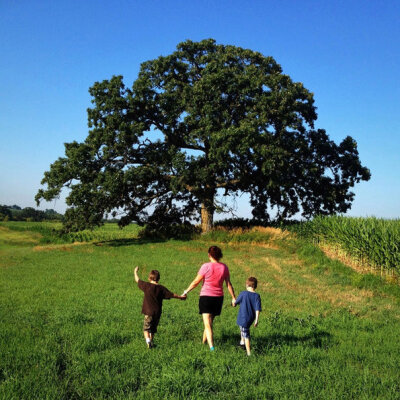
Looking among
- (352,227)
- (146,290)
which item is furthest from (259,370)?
(352,227)

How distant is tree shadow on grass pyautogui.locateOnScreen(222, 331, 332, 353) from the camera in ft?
26.4

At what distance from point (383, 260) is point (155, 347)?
44.1 ft

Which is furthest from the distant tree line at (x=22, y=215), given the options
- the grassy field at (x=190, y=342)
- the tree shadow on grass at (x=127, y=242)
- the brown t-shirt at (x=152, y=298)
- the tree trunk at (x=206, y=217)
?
the brown t-shirt at (x=152, y=298)

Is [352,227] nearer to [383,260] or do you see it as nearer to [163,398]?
[383,260]

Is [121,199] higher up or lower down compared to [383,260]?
higher up

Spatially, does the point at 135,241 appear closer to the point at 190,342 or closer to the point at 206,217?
the point at 206,217

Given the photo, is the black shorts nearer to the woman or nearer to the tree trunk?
the woman

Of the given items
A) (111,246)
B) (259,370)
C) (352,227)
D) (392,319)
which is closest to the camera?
(259,370)

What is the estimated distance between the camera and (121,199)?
31.6 meters

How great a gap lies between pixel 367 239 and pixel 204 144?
1595cm

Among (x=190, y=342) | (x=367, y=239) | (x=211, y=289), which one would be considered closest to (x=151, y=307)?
(x=190, y=342)


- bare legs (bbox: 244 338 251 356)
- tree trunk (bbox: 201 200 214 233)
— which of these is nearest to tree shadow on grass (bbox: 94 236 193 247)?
tree trunk (bbox: 201 200 214 233)

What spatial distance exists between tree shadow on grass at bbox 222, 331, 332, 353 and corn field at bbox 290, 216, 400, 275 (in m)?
9.40

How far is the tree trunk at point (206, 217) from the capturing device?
1249 inches
